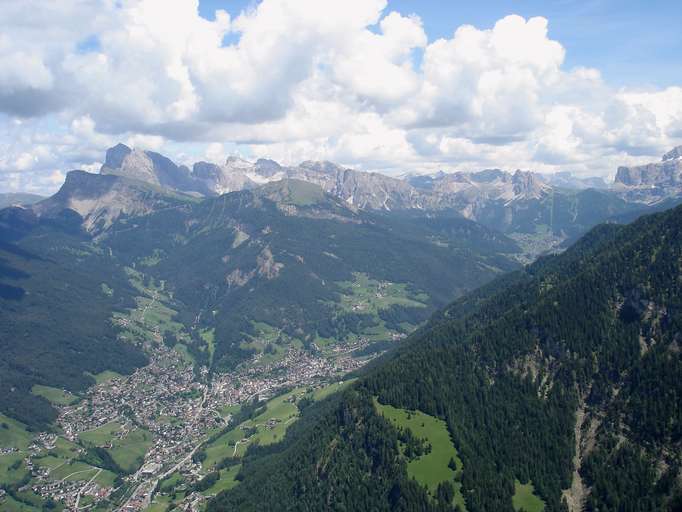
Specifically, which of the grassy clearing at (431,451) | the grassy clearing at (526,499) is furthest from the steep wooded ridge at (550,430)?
the grassy clearing at (431,451)

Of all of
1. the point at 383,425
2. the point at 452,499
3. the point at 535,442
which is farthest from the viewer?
the point at 383,425

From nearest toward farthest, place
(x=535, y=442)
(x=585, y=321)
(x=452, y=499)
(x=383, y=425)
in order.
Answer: (x=452, y=499) < (x=535, y=442) < (x=383, y=425) < (x=585, y=321)

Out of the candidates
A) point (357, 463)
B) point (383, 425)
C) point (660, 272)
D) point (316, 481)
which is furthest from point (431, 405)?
point (660, 272)

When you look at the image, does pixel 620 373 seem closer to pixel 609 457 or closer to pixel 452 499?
pixel 609 457

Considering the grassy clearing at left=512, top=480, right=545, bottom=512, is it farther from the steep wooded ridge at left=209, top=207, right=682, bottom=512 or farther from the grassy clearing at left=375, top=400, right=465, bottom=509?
the grassy clearing at left=375, top=400, right=465, bottom=509

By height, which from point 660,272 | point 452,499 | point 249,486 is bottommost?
point 249,486

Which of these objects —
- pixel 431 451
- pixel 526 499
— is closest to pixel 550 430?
pixel 526 499

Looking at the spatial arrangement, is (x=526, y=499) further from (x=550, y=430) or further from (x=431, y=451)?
(x=431, y=451)

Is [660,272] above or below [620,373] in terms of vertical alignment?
above

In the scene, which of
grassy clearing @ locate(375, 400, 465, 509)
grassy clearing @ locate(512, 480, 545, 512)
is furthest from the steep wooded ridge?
grassy clearing @ locate(375, 400, 465, 509)
